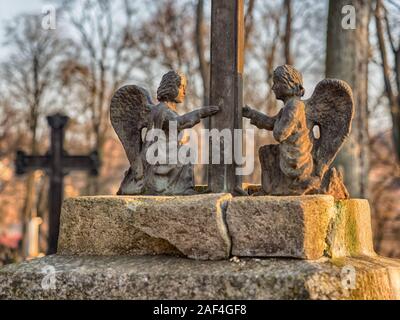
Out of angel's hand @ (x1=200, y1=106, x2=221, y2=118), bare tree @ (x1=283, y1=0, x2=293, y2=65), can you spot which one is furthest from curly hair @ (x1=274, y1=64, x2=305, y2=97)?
bare tree @ (x1=283, y1=0, x2=293, y2=65)

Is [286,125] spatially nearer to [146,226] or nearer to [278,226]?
[278,226]

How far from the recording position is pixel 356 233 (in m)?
4.09

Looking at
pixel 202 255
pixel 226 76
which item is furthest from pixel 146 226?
pixel 226 76

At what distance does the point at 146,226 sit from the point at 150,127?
40.7 inches

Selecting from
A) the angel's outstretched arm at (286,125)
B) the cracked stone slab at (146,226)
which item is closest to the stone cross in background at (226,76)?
the angel's outstretched arm at (286,125)

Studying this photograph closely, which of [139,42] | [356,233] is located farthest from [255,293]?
[139,42]

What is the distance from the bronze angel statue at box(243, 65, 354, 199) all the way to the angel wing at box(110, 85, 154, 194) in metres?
0.89

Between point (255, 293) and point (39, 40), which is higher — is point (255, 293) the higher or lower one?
the lower one

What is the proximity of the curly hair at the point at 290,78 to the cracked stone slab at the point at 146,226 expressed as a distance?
1.07 m

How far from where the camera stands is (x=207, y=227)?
343 cm

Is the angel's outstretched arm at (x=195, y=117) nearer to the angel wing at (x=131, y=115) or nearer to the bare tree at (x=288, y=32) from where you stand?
the angel wing at (x=131, y=115)
